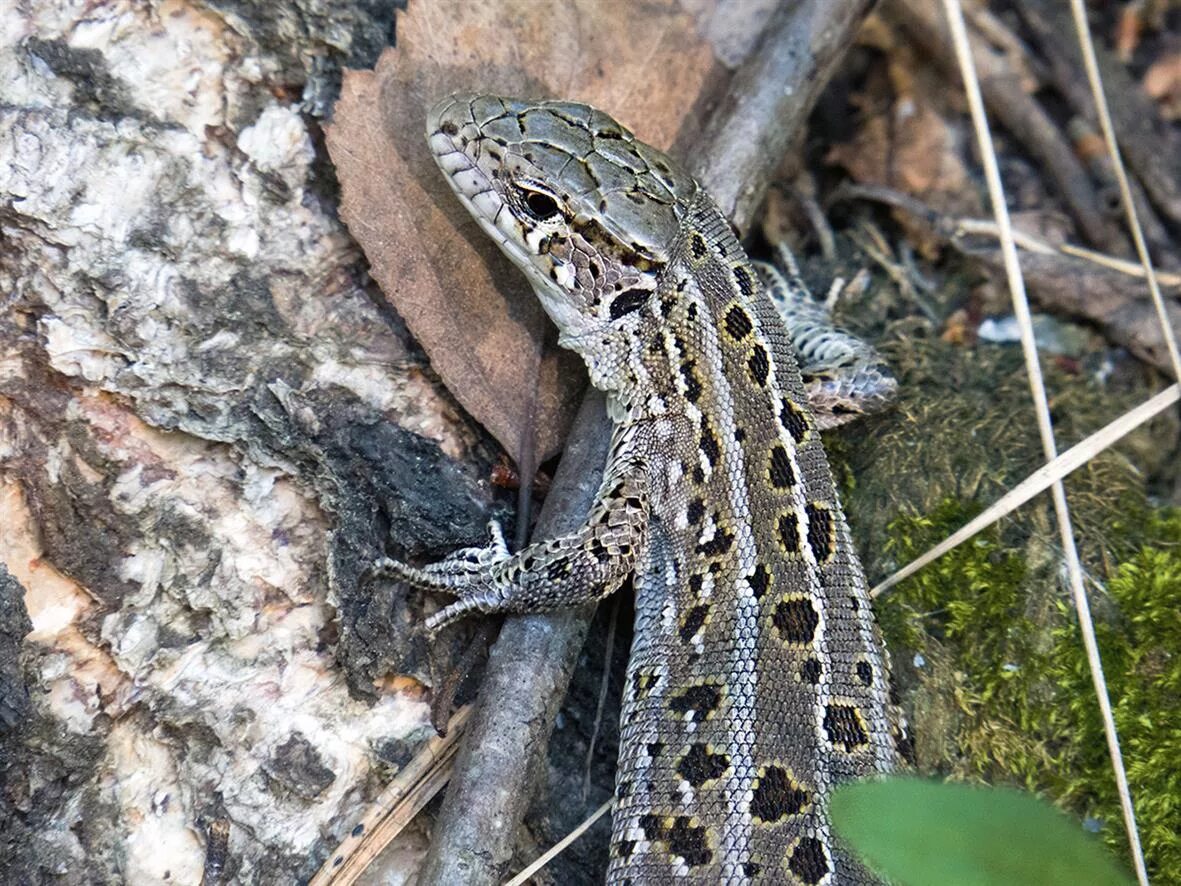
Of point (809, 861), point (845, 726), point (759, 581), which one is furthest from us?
point (759, 581)

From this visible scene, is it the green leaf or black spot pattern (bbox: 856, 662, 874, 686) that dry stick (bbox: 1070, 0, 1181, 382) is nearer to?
black spot pattern (bbox: 856, 662, 874, 686)

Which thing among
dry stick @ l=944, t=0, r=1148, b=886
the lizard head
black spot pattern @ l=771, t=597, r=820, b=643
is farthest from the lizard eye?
dry stick @ l=944, t=0, r=1148, b=886

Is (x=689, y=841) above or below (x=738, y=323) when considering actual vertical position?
below

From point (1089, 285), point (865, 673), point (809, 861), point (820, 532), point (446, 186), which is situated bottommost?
point (809, 861)

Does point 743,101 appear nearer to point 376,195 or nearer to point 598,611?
point 376,195

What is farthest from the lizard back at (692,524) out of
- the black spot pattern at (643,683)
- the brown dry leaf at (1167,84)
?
the brown dry leaf at (1167,84)

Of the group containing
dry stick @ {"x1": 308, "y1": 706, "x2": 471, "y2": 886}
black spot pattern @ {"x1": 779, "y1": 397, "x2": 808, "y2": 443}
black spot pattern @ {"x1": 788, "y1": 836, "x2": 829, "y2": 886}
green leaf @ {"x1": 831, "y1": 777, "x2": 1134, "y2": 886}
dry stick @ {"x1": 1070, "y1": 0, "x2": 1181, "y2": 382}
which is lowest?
dry stick @ {"x1": 308, "y1": 706, "x2": 471, "y2": 886}

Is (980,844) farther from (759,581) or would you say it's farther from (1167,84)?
(1167,84)

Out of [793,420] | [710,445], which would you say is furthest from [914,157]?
[710,445]
